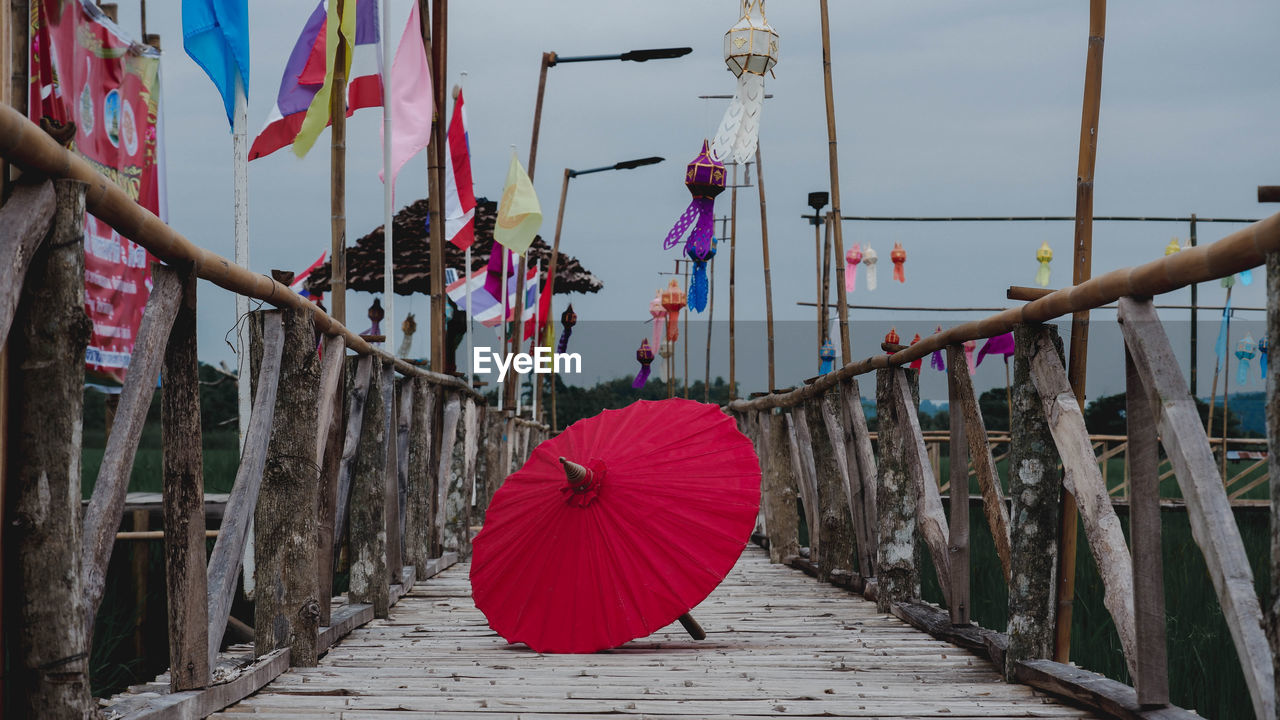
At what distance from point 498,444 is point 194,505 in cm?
756

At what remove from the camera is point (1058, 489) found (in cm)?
305

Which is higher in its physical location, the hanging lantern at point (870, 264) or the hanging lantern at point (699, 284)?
the hanging lantern at point (870, 264)

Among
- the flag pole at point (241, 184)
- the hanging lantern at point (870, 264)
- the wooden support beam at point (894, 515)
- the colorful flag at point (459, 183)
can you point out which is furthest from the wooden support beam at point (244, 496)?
the hanging lantern at point (870, 264)

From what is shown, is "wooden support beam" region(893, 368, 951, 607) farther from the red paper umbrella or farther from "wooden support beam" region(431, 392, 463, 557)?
"wooden support beam" region(431, 392, 463, 557)

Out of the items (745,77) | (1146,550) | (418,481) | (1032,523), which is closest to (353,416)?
(418,481)

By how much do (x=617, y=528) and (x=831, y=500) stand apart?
2.45 metres

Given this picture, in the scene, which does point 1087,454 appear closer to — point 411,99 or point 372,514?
point 372,514

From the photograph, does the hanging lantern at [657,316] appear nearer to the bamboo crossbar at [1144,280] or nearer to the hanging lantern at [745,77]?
the hanging lantern at [745,77]

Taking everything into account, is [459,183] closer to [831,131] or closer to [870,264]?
[831,131]

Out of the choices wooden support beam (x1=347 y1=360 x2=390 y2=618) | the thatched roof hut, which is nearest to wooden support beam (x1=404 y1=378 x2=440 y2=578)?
wooden support beam (x1=347 y1=360 x2=390 y2=618)

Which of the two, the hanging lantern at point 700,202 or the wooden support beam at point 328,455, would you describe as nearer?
the wooden support beam at point 328,455

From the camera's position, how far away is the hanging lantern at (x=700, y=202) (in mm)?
9477

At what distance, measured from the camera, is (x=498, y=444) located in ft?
33.0

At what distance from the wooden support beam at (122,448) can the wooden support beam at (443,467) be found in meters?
4.44
